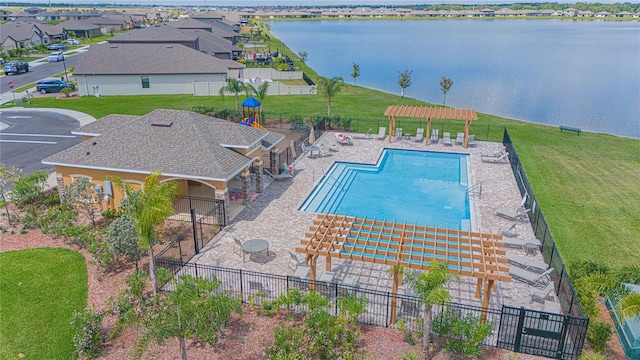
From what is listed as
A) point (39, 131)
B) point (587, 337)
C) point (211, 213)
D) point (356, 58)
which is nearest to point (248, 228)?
point (211, 213)

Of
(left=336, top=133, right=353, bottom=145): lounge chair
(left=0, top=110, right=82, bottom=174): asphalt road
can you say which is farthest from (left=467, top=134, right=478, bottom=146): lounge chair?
(left=0, top=110, right=82, bottom=174): asphalt road

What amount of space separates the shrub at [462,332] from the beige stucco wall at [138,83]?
45.8m

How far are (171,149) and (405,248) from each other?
12.6 meters

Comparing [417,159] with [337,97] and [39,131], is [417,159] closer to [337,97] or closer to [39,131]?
[337,97]

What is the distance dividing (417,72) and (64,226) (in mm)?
74964

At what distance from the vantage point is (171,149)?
21812 millimetres

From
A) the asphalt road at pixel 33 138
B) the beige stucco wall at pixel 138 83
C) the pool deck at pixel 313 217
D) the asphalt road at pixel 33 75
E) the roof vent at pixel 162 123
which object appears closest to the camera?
the pool deck at pixel 313 217

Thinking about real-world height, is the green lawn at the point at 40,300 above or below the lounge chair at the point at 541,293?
below

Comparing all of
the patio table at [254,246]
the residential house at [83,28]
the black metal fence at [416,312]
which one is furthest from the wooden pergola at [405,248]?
the residential house at [83,28]

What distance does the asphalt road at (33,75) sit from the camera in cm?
5719

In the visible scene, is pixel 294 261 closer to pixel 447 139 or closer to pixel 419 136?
pixel 419 136

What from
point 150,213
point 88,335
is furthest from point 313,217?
point 88,335

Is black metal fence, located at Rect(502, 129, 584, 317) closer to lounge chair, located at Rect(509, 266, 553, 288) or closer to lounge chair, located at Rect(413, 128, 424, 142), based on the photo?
lounge chair, located at Rect(509, 266, 553, 288)

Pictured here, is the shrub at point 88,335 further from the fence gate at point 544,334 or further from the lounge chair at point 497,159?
the lounge chair at point 497,159
